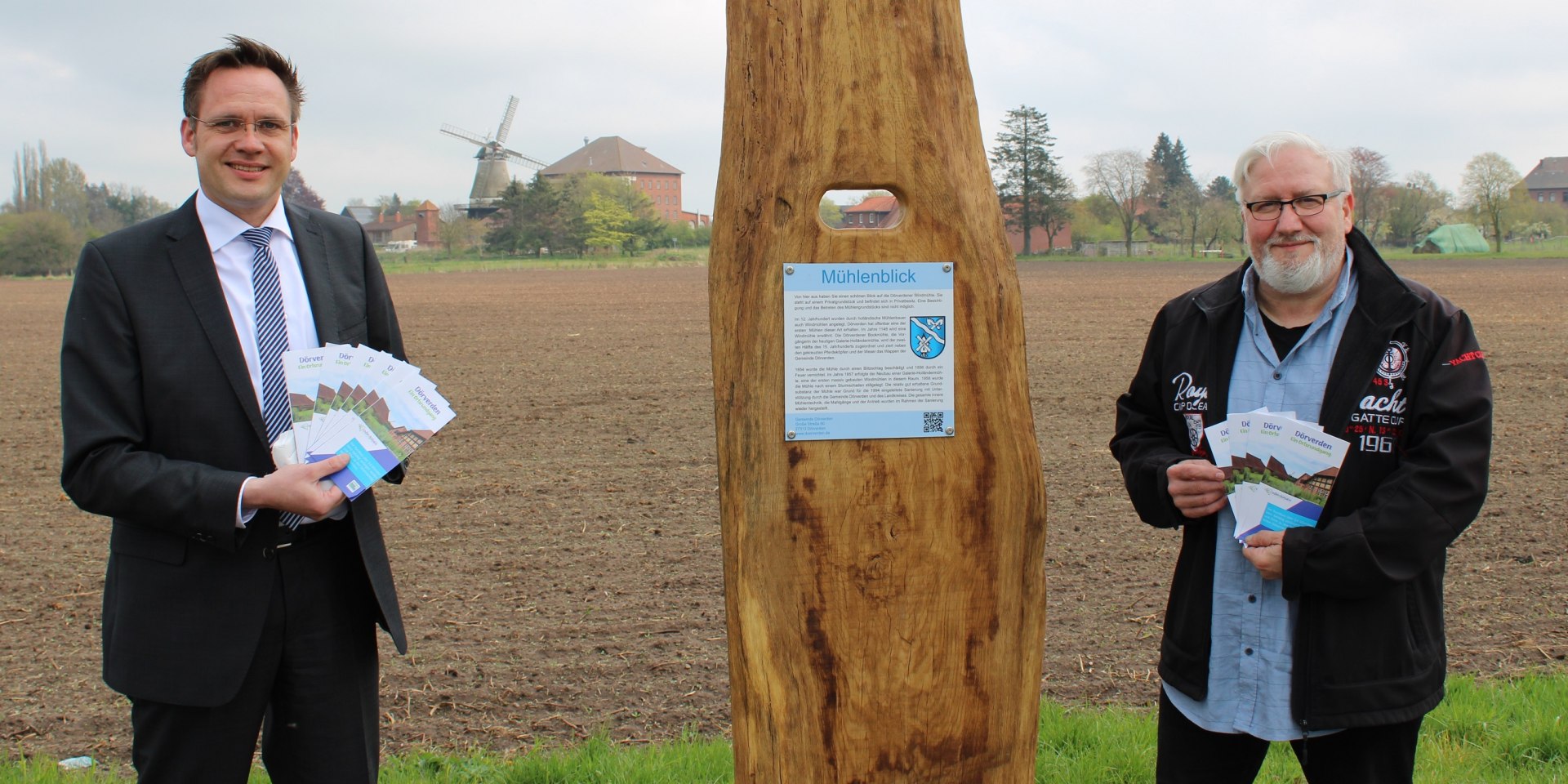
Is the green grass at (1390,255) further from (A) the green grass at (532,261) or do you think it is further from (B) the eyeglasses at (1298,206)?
(B) the eyeglasses at (1298,206)

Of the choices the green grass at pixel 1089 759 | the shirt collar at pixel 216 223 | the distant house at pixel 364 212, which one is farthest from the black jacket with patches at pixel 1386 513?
the distant house at pixel 364 212

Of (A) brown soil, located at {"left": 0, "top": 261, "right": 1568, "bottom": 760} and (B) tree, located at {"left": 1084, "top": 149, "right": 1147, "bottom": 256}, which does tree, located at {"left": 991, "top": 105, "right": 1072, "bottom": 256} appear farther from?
(A) brown soil, located at {"left": 0, "top": 261, "right": 1568, "bottom": 760}

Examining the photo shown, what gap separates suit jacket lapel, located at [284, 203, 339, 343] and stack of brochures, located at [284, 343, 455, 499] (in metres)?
0.14

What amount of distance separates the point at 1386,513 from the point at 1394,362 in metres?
→ 0.36

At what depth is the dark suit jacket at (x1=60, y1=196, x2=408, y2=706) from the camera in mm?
2580

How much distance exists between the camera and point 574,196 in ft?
284

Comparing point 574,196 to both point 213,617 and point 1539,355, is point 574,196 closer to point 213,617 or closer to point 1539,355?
point 1539,355

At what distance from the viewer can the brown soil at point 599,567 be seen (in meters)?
4.98

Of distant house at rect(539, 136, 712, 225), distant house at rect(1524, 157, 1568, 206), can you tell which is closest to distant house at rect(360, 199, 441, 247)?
distant house at rect(539, 136, 712, 225)

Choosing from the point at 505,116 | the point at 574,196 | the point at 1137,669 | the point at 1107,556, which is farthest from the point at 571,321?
the point at 505,116

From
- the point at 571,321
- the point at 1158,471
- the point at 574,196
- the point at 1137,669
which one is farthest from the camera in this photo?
the point at 574,196

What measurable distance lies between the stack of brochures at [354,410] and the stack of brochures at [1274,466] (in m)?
1.89

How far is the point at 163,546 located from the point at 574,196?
86.5 meters

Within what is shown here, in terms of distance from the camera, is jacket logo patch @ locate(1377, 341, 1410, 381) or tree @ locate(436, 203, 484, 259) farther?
tree @ locate(436, 203, 484, 259)
